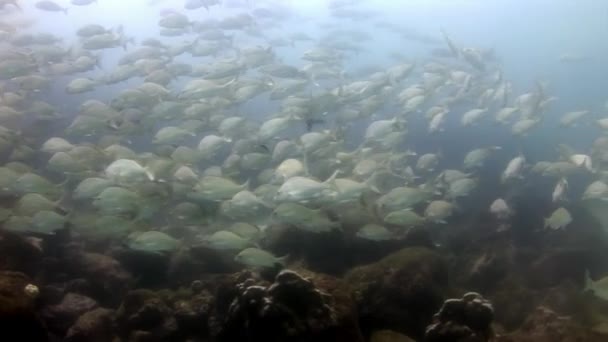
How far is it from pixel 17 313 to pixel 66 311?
219 centimetres

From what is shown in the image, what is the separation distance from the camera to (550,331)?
20.8ft

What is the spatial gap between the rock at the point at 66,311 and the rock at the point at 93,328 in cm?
25

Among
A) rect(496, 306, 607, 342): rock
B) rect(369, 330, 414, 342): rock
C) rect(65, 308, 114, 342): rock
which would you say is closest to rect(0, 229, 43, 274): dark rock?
rect(65, 308, 114, 342): rock

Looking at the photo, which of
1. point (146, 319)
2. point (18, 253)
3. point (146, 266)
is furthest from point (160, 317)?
point (18, 253)

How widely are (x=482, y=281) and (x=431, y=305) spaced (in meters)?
3.03

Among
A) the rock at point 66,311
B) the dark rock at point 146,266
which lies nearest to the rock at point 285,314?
the rock at point 66,311

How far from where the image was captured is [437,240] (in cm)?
1135

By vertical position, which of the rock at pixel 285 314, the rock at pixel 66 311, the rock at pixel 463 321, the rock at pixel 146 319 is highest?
the rock at pixel 285 314

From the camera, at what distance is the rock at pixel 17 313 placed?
15.6 feet

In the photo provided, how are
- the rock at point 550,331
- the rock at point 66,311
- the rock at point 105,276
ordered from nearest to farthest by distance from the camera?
1. the rock at point 550,331
2. the rock at point 66,311
3. the rock at point 105,276

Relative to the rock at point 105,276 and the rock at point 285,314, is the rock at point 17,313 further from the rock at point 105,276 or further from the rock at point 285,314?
the rock at point 105,276

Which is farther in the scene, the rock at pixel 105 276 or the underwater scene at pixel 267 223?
the rock at pixel 105 276

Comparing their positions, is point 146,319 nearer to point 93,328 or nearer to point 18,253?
point 93,328

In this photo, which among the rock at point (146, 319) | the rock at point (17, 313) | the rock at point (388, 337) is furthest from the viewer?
the rock at point (146, 319)
